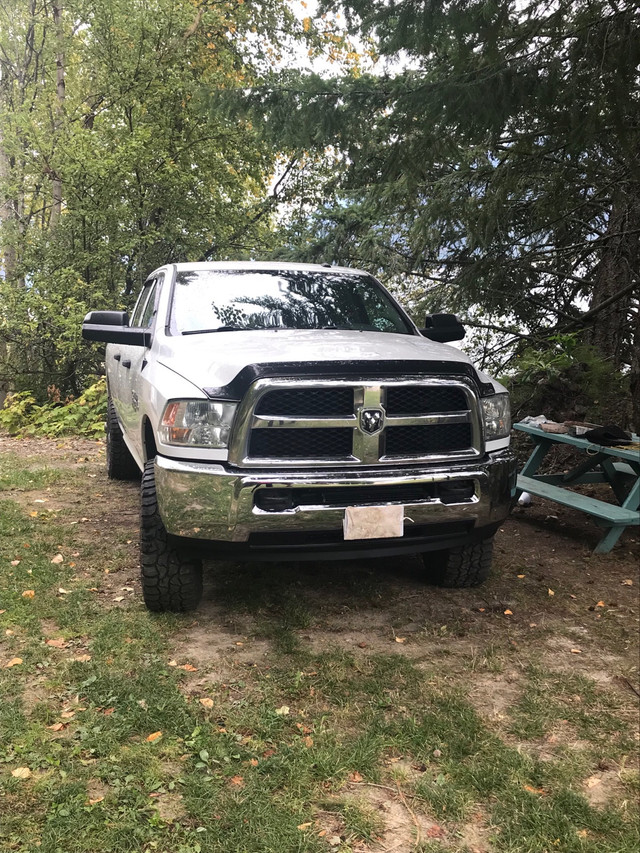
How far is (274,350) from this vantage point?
3.42 m

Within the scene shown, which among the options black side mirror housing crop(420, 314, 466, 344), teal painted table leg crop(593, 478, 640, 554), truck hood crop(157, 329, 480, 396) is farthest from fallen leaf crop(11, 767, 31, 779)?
teal painted table leg crop(593, 478, 640, 554)

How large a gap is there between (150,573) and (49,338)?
10.5 m

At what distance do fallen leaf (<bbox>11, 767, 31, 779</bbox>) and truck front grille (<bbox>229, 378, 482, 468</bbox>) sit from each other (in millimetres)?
1449

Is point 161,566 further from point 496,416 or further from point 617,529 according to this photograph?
point 617,529

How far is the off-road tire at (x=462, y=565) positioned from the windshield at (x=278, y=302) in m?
1.55

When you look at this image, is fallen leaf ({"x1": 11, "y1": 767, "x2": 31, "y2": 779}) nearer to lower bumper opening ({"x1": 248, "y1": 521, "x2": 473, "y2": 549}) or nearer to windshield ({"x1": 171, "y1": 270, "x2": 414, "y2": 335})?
lower bumper opening ({"x1": 248, "y1": 521, "x2": 473, "y2": 549})

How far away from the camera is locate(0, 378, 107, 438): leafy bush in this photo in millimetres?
10980

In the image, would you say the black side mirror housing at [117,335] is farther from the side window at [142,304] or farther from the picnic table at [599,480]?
the picnic table at [599,480]

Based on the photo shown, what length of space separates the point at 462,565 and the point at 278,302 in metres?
2.06

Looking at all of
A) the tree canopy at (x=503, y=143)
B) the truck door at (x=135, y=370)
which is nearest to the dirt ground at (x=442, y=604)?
the truck door at (x=135, y=370)

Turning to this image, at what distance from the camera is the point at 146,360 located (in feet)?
14.1

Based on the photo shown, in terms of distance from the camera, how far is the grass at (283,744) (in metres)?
2.12

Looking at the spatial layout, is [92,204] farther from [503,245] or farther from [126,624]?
[126,624]

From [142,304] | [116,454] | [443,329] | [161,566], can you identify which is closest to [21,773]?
[161,566]
